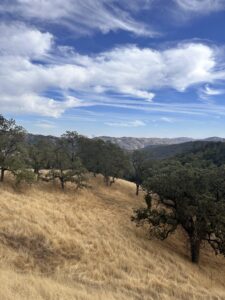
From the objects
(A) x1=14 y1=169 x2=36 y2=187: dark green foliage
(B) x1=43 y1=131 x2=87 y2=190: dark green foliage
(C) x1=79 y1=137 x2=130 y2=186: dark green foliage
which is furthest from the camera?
(C) x1=79 y1=137 x2=130 y2=186: dark green foliage

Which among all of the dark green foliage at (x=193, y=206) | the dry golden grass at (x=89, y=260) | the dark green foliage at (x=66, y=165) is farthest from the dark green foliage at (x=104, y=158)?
the dark green foliage at (x=193, y=206)

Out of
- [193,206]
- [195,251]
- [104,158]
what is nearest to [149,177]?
[193,206]

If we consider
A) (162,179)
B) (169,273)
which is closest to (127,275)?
(169,273)

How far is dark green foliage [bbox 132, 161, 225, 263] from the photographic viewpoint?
30.0 metres

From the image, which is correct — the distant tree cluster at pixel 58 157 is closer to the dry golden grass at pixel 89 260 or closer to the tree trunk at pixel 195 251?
the dry golden grass at pixel 89 260

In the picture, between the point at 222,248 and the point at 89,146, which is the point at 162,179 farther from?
the point at 89,146

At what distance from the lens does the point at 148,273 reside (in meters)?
22.8

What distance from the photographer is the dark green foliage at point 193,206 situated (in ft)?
98.4

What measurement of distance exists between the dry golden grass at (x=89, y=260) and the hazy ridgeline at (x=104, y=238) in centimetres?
7

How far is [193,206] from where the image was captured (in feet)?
99.6

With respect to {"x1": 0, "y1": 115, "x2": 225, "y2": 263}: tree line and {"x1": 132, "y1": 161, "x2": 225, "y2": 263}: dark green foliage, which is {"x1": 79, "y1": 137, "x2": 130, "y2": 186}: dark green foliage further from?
{"x1": 132, "y1": 161, "x2": 225, "y2": 263}: dark green foliage

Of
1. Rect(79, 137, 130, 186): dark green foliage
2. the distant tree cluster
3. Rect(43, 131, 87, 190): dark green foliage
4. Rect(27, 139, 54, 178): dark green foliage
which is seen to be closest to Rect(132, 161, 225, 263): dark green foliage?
the distant tree cluster

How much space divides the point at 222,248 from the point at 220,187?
19.5ft

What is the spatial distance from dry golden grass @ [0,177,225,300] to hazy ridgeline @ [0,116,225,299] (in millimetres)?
65
